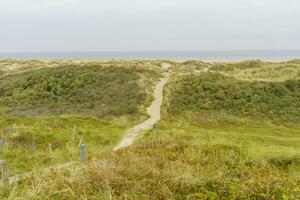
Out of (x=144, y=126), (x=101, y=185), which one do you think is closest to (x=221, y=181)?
(x=101, y=185)

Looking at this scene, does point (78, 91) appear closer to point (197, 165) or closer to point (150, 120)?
point (150, 120)

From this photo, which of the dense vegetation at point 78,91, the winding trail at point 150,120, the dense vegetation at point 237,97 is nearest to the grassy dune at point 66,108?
the dense vegetation at point 78,91

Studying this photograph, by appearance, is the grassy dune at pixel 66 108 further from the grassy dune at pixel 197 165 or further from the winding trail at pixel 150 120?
the grassy dune at pixel 197 165

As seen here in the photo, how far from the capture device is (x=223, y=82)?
37.7 metres

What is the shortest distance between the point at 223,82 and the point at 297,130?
11792 millimetres

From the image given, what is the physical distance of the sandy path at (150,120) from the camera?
19609mm

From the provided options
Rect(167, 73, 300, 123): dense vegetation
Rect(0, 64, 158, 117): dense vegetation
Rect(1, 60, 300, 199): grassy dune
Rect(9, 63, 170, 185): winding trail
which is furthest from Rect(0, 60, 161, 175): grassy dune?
Rect(167, 73, 300, 123): dense vegetation

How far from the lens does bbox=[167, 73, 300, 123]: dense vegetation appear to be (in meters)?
30.6

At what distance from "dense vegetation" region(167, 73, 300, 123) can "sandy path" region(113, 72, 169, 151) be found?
1120 mm

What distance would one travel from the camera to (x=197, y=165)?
8445 mm

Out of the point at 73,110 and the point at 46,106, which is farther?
the point at 46,106

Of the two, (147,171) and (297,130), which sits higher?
(147,171)

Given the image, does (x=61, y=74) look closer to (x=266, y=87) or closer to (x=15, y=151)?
(x=266, y=87)

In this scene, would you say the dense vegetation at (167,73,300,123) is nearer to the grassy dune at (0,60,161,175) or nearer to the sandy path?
the sandy path
